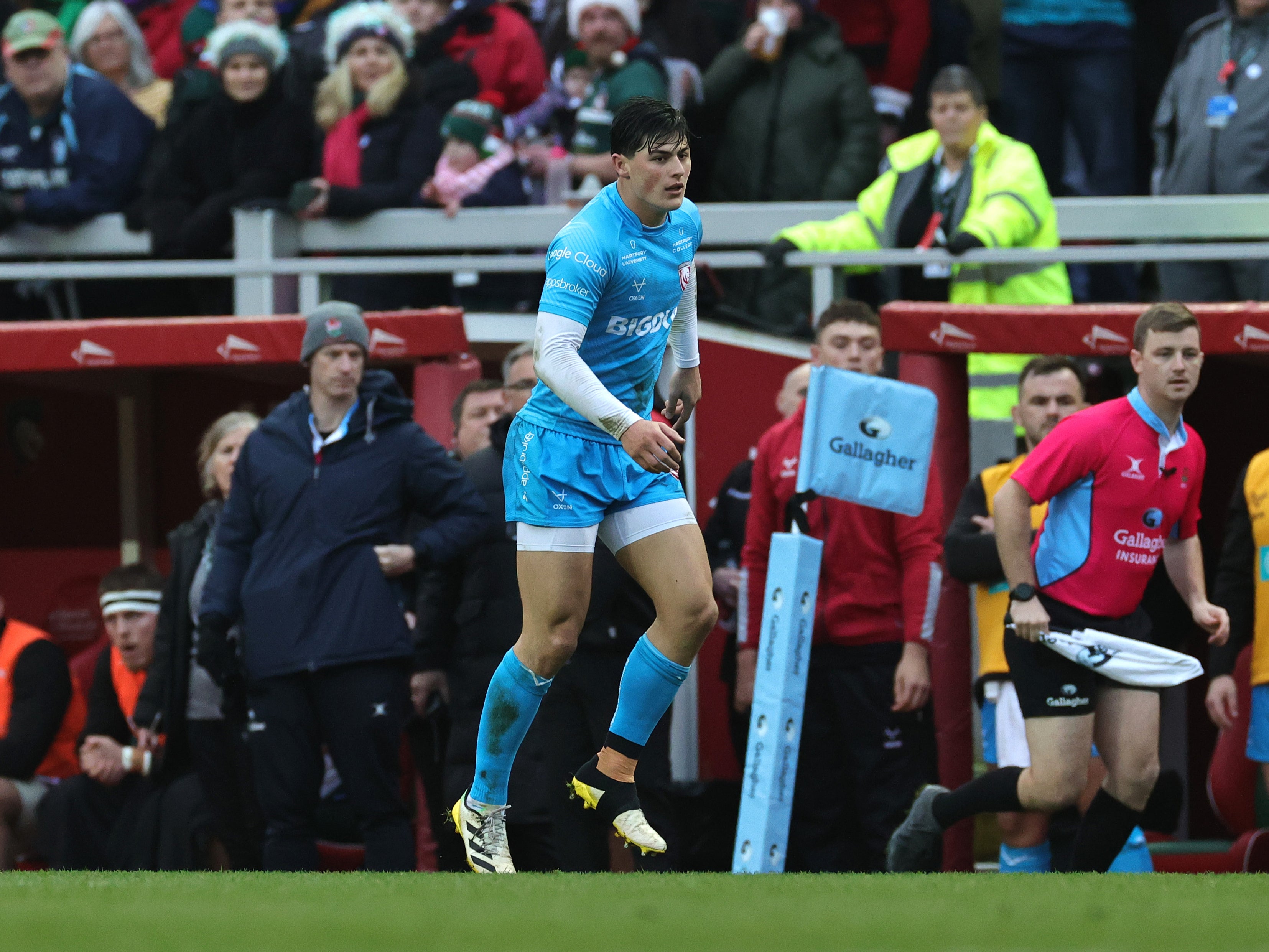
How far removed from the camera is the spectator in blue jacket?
31.6 feet

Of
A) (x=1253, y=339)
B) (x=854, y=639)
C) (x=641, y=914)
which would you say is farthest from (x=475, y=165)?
(x=641, y=914)

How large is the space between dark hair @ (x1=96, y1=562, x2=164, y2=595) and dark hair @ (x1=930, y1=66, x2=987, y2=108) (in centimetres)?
383

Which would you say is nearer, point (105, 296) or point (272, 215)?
point (272, 215)

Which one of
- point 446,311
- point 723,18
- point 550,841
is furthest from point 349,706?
point 723,18

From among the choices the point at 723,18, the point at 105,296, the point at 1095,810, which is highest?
the point at 723,18

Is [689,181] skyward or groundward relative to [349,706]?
skyward

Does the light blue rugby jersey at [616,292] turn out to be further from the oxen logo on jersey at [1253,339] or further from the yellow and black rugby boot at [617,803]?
the oxen logo on jersey at [1253,339]

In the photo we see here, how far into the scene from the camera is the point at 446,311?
26.8 ft

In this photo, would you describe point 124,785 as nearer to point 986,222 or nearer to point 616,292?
point 616,292

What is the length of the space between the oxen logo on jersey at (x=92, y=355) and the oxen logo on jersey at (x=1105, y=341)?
13.0 ft

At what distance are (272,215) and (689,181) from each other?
85.9 inches

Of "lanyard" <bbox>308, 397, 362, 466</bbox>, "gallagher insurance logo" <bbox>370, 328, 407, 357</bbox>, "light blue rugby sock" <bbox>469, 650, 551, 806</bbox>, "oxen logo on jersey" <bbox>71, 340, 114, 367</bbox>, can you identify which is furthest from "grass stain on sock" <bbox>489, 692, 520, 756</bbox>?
"oxen logo on jersey" <bbox>71, 340, 114, 367</bbox>

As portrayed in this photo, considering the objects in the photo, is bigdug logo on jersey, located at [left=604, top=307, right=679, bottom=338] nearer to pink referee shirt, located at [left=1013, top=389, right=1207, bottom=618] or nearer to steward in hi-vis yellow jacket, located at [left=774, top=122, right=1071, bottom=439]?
pink referee shirt, located at [left=1013, top=389, right=1207, bottom=618]

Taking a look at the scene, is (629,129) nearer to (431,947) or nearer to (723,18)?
(431,947)
